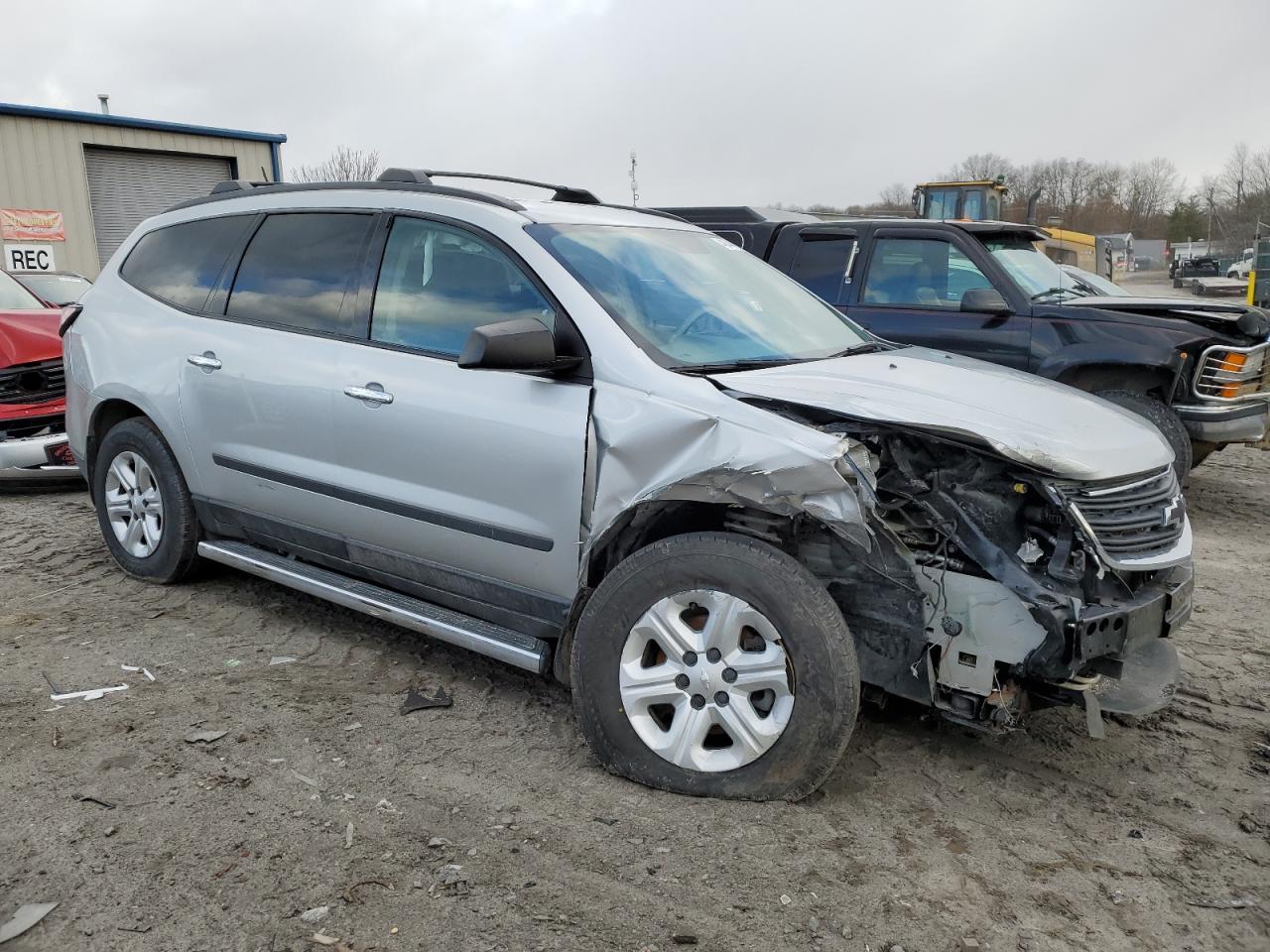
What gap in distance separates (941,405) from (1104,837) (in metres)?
1.34

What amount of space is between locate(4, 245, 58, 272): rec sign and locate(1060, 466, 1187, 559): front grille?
18.2 meters

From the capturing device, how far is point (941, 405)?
10.3ft

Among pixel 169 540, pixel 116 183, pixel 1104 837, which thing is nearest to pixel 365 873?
pixel 1104 837

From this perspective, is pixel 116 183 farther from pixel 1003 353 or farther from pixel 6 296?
pixel 1003 353

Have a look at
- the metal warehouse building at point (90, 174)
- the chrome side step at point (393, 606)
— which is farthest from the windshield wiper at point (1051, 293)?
the metal warehouse building at point (90, 174)

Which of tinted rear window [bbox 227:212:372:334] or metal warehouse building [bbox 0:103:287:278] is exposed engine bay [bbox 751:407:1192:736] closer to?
tinted rear window [bbox 227:212:372:334]

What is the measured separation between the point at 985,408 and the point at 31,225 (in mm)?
18990

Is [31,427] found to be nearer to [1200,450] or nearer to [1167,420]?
[1167,420]

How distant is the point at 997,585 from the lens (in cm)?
289

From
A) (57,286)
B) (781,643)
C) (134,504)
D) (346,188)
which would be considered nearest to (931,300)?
(346,188)

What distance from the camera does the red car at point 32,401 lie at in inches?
263

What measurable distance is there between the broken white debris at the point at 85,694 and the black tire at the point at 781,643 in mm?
1859

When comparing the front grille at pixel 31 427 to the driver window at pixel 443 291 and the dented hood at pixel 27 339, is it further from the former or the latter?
the driver window at pixel 443 291

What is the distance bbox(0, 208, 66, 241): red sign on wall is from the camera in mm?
17188
